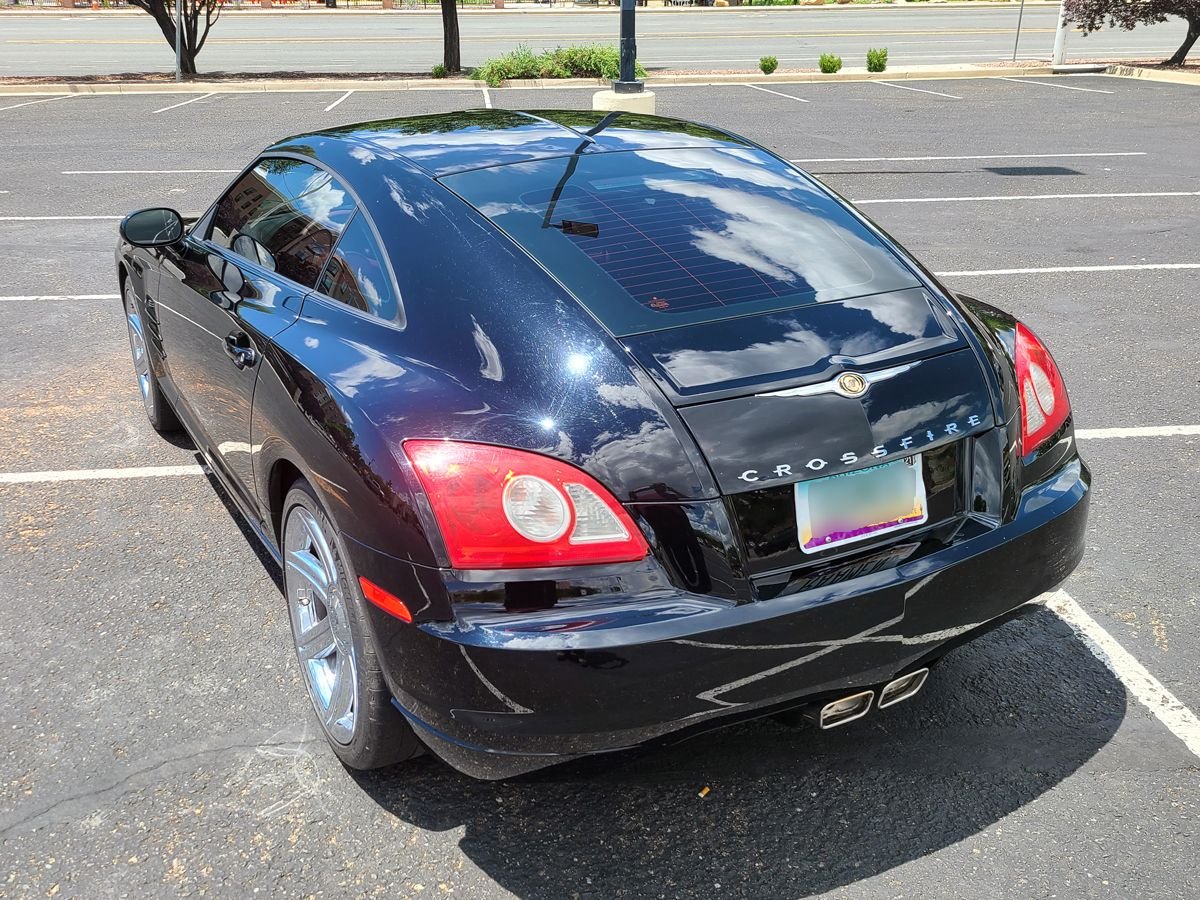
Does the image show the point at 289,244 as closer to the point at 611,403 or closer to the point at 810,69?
the point at 611,403

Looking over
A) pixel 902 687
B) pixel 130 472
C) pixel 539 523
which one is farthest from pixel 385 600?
pixel 130 472

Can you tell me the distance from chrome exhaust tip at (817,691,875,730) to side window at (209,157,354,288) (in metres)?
1.81

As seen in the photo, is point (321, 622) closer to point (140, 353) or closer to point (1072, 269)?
point (140, 353)

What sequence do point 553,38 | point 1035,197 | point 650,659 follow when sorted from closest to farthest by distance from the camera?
point 650,659
point 1035,197
point 553,38

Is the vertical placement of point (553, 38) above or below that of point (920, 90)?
above

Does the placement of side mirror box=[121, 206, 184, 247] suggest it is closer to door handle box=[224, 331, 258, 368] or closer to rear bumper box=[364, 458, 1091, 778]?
door handle box=[224, 331, 258, 368]

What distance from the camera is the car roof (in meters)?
3.36

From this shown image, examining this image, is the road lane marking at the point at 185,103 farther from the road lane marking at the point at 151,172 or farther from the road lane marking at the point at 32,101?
the road lane marking at the point at 151,172

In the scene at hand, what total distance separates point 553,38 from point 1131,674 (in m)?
33.5

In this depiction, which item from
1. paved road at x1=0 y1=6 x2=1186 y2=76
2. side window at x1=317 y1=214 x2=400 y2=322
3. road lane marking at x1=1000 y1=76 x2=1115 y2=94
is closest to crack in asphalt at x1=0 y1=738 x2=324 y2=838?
side window at x1=317 y1=214 x2=400 y2=322

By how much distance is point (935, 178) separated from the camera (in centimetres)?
1170

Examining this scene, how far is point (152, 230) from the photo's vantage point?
4023 mm

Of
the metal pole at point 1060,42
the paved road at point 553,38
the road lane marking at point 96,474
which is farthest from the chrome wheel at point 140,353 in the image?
the metal pole at point 1060,42

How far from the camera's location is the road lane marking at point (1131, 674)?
3.07 m
